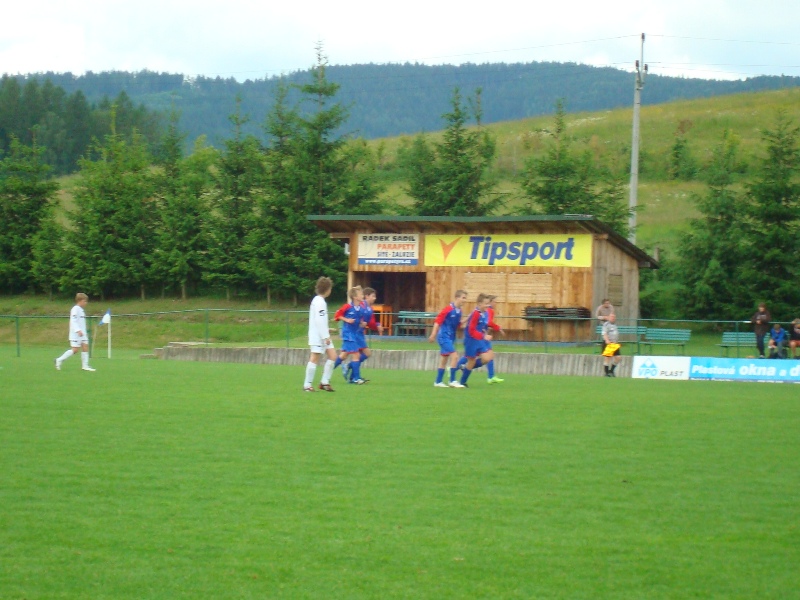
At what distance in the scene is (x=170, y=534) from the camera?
6559 millimetres

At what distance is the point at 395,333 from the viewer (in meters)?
33.6

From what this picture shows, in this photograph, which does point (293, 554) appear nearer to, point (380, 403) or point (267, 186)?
point (380, 403)

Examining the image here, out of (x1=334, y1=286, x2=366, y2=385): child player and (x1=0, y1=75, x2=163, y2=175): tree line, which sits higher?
(x1=0, y1=75, x2=163, y2=175): tree line

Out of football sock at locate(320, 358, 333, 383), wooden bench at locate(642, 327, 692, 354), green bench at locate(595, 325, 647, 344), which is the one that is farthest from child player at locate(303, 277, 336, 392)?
Answer: wooden bench at locate(642, 327, 692, 354)

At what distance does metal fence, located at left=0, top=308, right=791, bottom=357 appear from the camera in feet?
96.8

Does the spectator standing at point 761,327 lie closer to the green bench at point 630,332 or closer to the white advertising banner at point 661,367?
the green bench at point 630,332

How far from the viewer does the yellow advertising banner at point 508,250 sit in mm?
32094

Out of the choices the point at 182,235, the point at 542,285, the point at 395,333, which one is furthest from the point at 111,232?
the point at 542,285

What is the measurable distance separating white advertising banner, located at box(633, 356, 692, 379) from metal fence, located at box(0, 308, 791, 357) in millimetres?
2614

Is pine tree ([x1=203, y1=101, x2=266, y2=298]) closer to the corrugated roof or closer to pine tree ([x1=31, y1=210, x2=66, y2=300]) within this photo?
pine tree ([x1=31, y1=210, x2=66, y2=300])

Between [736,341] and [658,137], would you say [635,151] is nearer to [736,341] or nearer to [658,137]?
[736,341]

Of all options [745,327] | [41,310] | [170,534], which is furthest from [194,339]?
[170,534]

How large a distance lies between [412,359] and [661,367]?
712cm

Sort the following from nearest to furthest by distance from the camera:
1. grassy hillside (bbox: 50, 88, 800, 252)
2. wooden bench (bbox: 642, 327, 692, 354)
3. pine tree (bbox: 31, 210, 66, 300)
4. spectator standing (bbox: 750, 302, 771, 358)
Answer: spectator standing (bbox: 750, 302, 771, 358), wooden bench (bbox: 642, 327, 692, 354), pine tree (bbox: 31, 210, 66, 300), grassy hillside (bbox: 50, 88, 800, 252)
